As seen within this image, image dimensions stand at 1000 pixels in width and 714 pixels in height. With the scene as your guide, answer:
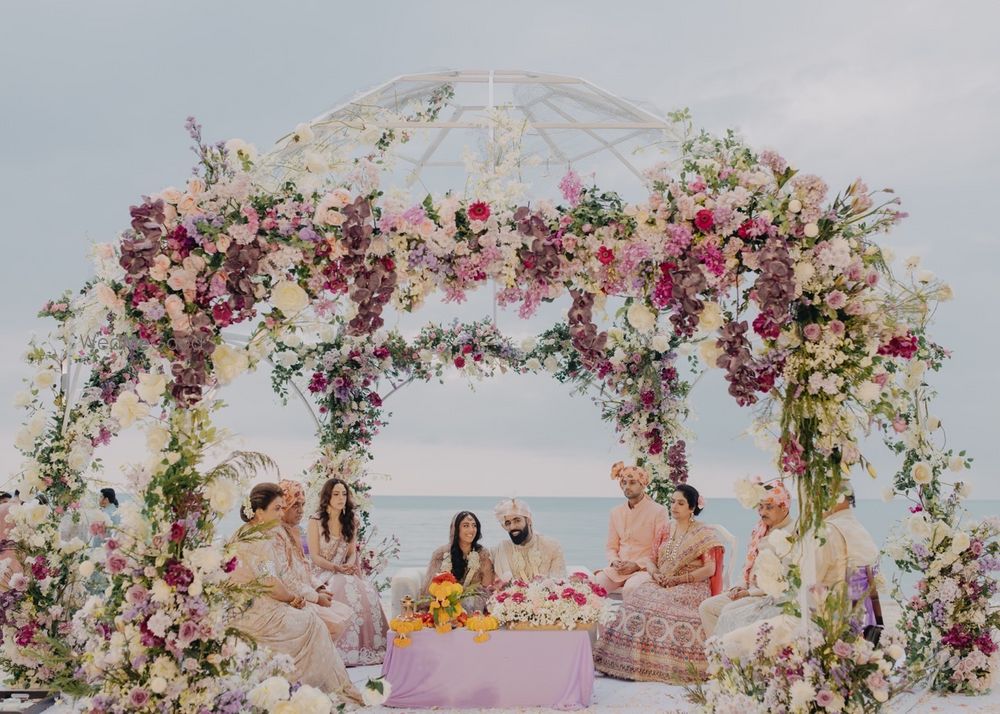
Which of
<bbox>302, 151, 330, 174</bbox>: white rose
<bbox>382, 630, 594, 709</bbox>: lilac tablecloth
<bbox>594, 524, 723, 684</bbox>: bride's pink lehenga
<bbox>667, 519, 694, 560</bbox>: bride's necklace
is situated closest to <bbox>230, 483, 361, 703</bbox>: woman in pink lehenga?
<bbox>382, 630, 594, 709</bbox>: lilac tablecloth

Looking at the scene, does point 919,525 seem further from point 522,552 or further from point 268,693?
point 268,693

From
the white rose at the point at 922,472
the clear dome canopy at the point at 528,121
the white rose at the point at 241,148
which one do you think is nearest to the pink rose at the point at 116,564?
the white rose at the point at 241,148

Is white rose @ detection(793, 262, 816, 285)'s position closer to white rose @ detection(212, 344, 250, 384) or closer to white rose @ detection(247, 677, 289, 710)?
white rose @ detection(212, 344, 250, 384)

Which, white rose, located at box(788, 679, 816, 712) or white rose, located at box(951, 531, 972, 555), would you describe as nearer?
white rose, located at box(788, 679, 816, 712)

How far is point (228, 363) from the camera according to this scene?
5.70 m

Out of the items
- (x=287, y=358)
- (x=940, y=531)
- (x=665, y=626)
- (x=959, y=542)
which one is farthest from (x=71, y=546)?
(x=959, y=542)

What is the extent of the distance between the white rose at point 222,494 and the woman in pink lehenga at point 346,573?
3862 mm

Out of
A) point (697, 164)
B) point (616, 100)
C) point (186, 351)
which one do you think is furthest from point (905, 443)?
point (186, 351)

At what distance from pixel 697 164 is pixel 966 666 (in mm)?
5015

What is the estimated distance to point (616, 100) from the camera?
10031mm

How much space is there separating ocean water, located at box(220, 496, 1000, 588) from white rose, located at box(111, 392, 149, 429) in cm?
1869

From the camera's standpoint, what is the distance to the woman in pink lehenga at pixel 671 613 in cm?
852

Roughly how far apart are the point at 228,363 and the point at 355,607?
4.40m

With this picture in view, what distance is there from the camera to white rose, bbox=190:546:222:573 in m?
5.43
